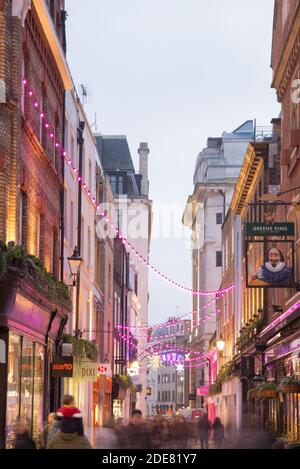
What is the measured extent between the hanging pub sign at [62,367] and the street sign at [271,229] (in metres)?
6.63

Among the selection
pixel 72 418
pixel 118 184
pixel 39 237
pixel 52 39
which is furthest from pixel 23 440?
pixel 118 184

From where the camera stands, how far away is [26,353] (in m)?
28.0

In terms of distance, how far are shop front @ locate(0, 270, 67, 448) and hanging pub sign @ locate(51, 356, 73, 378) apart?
21 cm

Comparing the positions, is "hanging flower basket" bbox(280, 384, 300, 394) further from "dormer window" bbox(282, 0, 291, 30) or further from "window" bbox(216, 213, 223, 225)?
"window" bbox(216, 213, 223, 225)

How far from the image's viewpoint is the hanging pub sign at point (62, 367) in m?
32.8

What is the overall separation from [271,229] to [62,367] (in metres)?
7.52

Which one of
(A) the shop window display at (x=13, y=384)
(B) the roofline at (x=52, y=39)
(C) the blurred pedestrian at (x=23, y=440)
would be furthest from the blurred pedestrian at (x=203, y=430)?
(B) the roofline at (x=52, y=39)

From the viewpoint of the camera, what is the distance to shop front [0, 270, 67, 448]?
23.8 m

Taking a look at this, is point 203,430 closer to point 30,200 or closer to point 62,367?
point 62,367

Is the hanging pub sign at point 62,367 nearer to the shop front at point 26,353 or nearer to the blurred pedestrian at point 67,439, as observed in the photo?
the shop front at point 26,353

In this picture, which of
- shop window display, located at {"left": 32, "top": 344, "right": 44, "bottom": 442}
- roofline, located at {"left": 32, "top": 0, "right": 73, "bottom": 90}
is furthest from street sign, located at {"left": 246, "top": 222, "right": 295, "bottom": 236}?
roofline, located at {"left": 32, "top": 0, "right": 73, "bottom": 90}
